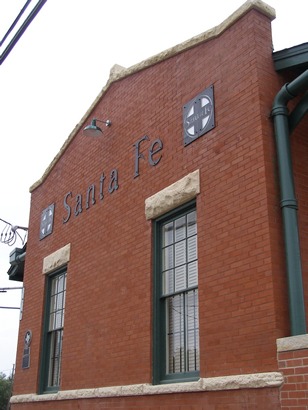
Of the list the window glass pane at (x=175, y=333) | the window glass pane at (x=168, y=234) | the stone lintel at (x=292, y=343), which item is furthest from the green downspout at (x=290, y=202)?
the window glass pane at (x=168, y=234)

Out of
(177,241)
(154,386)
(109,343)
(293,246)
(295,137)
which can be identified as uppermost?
(295,137)

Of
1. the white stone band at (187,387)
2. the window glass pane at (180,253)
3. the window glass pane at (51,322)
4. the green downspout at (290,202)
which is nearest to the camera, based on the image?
the white stone band at (187,387)

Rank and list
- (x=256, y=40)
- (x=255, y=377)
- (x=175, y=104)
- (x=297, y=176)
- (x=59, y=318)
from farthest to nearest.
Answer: (x=59, y=318)
(x=175, y=104)
(x=256, y=40)
(x=297, y=176)
(x=255, y=377)

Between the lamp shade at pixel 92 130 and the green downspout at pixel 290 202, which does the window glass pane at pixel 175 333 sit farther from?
the lamp shade at pixel 92 130

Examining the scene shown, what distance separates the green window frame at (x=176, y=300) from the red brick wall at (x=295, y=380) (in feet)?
5.86

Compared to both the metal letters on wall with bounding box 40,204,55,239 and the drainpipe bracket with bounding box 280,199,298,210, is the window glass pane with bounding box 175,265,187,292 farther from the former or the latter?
the metal letters on wall with bounding box 40,204,55,239

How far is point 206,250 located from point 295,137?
1888 millimetres

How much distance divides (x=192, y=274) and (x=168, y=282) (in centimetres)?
58

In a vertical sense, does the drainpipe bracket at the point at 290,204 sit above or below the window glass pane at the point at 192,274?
Answer: above

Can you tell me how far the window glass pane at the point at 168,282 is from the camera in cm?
814

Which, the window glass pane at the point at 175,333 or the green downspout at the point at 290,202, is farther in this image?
the window glass pane at the point at 175,333

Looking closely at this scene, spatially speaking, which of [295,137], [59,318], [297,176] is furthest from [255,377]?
[59,318]

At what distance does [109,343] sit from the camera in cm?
907

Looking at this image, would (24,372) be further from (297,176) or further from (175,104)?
(297,176)
